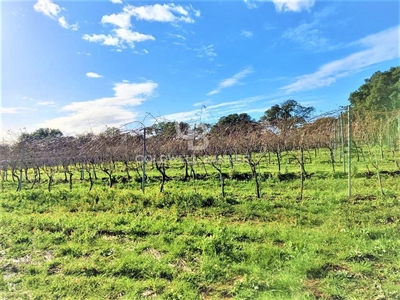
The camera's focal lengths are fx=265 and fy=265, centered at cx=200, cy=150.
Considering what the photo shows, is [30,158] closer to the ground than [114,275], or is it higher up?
higher up

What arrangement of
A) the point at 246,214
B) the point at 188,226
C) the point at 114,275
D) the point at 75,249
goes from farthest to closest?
the point at 246,214 → the point at 188,226 → the point at 75,249 → the point at 114,275

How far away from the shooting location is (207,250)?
12.0 feet

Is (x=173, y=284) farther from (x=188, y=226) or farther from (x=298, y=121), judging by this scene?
(x=298, y=121)

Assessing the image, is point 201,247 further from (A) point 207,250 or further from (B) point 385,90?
(B) point 385,90

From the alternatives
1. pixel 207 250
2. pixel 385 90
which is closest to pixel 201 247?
pixel 207 250

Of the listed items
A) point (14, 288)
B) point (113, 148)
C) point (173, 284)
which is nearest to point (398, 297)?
point (173, 284)

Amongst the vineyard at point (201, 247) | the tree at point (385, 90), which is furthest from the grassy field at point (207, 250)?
the tree at point (385, 90)

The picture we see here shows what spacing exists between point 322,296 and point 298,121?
6.69 metres

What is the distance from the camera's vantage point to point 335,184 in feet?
28.1

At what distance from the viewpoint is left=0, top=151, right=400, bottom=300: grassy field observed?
2.78m

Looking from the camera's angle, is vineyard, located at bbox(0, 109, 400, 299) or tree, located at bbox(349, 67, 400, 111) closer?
vineyard, located at bbox(0, 109, 400, 299)

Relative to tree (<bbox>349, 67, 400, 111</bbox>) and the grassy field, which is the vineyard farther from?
tree (<bbox>349, 67, 400, 111</bbox>)

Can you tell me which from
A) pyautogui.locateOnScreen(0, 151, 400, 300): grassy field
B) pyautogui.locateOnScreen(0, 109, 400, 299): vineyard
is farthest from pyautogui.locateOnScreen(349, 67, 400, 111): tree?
pyautogui.locateOnScreen(0, 151, 400, 300): grassy field

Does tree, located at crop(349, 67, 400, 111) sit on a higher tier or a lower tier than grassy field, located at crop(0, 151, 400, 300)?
higher
